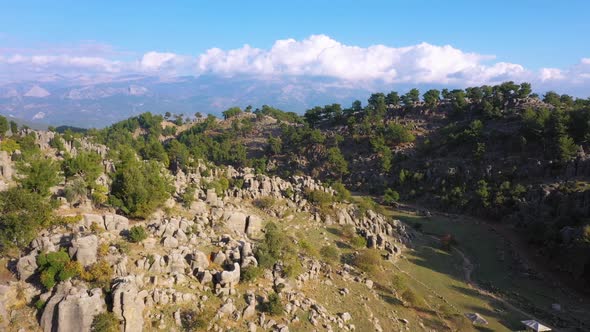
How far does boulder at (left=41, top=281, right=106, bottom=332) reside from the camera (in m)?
19.7

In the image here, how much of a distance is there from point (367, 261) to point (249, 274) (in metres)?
15.0

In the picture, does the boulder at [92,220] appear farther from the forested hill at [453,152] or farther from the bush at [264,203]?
the forested hill at [453,152]

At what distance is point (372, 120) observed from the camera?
330 feet

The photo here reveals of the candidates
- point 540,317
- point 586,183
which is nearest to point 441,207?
point 586,183

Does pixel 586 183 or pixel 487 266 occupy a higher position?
pixel 586 183

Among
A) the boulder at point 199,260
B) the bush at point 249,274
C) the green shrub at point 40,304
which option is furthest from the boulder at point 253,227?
the green shrub at point 40,304

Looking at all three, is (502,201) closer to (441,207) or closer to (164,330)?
(441,207)

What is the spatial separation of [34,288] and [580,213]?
56.5 m

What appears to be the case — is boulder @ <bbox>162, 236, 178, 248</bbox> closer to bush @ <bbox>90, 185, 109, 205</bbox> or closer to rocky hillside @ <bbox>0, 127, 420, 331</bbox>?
rocky hillside @ <bbox>0, 127, 420, 331</bbox>

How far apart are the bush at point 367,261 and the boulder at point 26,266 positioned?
27479mm

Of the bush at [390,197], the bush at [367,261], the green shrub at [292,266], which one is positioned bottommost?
the bush at [390,197]

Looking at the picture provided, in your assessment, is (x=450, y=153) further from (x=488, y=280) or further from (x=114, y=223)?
(x=114, y=223)

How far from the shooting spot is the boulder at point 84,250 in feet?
75.7

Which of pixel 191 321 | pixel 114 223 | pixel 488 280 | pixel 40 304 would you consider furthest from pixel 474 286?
pixel 40 304
